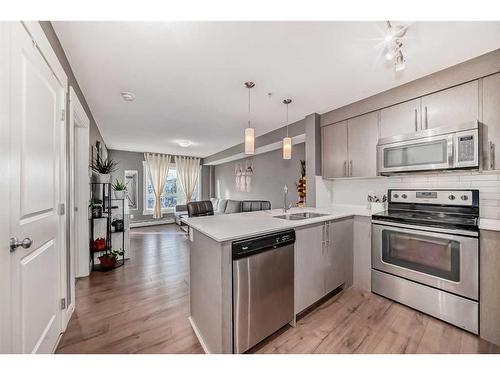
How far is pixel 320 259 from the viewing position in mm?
1991

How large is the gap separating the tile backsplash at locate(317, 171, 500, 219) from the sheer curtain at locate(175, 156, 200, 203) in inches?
201

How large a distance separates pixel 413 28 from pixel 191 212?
11.7ft

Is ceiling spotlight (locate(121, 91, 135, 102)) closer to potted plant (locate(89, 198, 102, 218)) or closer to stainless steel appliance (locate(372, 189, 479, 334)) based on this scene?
potted plant (locate(89, 198, 102, 218))

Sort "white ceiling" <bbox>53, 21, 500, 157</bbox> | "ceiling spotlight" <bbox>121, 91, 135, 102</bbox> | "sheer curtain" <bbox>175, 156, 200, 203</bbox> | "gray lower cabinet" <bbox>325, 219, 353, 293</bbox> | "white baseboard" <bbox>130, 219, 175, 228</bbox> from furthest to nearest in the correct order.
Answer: "sheer curtain" <bbox>175, 156, 200, 203</bbox>
"white baseboard" <bbox>130, 219, 175, 228</bbox>
"ceiling spotlight" <bbox>121, 91, 135, 102</bbox>
"gray lower cabinet" <bbox>325, 219, 353, 293</bbox>
"white ceiling" <bbox>53, 21, 500, 157</bbox>

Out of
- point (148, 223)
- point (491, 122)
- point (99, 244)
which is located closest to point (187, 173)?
point (148, 223)

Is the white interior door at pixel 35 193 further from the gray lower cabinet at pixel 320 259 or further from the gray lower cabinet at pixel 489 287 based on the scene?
the gray lower cabinet at pixel 489 287

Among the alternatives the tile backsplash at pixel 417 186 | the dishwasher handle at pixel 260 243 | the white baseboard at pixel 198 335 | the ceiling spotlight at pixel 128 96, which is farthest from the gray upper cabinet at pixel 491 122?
the ceiling spotlight at pixel 128 96

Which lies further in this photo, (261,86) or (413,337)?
(261,86)

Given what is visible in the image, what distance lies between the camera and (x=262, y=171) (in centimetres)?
540

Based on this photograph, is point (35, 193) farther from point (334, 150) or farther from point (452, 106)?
point (452, 106)

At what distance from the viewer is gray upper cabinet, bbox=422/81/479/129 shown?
1.79 metres

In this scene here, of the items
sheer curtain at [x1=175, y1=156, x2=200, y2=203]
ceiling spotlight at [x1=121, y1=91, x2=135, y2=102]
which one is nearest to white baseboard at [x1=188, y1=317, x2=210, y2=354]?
ceiling spotlight at [x1=121, y1=91, x2=135, y2=102]
